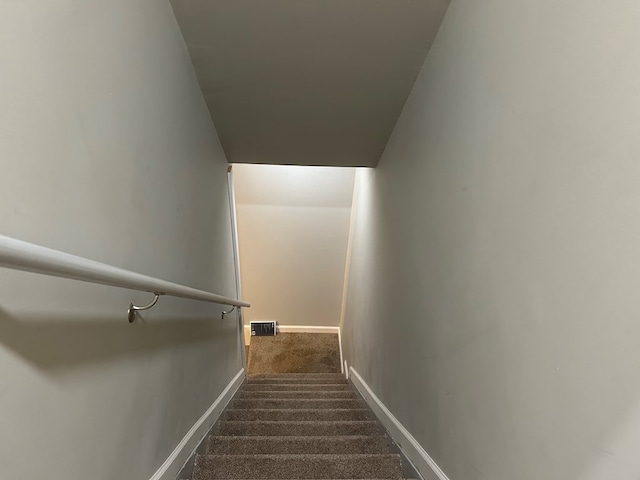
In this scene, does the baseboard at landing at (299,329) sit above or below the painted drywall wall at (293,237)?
below

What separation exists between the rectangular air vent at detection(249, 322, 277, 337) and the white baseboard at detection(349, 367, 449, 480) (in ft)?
10.9

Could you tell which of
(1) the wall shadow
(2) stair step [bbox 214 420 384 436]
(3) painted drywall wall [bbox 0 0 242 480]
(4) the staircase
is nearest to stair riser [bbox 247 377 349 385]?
(4) the staircase

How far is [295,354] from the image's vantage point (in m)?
5.60

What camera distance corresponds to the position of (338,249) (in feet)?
15.7

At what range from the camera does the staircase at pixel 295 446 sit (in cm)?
163

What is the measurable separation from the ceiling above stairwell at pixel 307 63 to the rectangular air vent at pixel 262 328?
146 inches

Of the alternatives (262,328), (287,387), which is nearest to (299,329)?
(262,328)

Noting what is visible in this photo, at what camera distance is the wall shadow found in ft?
2.14

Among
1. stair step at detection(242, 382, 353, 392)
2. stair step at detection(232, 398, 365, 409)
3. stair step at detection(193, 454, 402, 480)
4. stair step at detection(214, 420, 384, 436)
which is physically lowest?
stair step at detection(242, 382, 353, 392)

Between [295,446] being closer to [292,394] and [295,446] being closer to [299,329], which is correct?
[292,394]

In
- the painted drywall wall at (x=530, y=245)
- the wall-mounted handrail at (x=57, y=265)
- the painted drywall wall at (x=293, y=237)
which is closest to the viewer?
the wall-mounted handrail at (x=57, y=265)

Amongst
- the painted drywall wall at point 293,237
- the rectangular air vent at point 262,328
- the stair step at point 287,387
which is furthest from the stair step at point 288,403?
the rectangular air vent at point 262,328

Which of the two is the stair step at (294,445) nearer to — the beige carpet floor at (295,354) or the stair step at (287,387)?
the stair step at (287,387)

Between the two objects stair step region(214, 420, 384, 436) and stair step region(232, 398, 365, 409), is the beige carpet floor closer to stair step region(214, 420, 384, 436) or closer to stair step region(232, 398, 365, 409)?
stair step region(232, 398, 365, 409)
